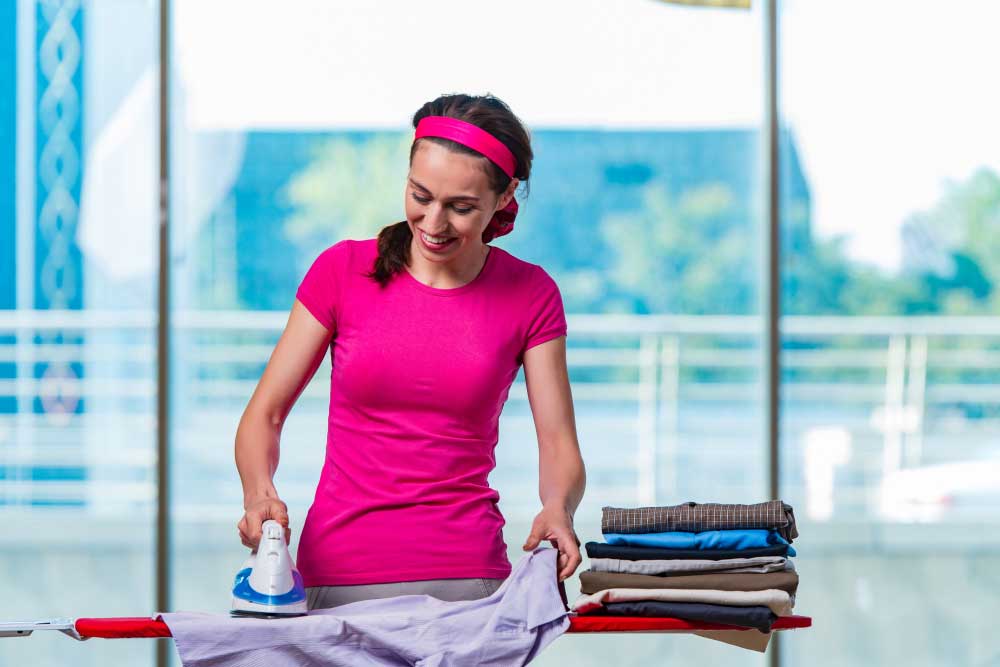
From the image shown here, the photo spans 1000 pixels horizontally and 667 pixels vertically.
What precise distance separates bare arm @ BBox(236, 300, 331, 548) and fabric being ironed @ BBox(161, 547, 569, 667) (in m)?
0.18

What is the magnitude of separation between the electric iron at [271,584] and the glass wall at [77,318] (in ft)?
5.60

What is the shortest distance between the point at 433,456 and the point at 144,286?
1.75 meters

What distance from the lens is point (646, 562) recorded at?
156cm

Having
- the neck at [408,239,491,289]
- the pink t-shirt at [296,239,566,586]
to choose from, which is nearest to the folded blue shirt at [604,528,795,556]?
the pink t-shirt at [296,239,566,586]

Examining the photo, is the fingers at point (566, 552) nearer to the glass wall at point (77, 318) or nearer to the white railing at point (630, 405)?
the white railing at point (630, 405)

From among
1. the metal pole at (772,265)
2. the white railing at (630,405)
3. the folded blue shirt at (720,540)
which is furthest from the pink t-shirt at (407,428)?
the metal pole at (772,265)

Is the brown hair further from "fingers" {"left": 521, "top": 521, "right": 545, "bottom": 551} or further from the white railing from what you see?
the white railing

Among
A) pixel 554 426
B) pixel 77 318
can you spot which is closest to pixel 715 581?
pixel 554 426

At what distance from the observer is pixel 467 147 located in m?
1.52

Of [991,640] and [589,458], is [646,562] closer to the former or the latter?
[589,458]

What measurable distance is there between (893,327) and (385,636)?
6.89 feet

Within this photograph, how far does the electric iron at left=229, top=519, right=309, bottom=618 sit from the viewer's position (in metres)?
1.45

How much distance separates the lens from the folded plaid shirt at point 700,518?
5.13 ft

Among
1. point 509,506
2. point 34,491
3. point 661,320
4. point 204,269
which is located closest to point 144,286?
point 204,269
